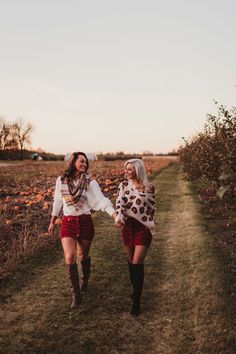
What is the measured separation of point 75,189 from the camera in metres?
5.88

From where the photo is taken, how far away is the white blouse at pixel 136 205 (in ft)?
18.6

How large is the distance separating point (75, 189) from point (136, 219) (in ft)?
3.31

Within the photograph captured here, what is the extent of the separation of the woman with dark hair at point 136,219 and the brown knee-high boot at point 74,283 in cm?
82

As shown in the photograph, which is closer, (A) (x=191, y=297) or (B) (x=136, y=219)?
(B) (x=136, y=219)

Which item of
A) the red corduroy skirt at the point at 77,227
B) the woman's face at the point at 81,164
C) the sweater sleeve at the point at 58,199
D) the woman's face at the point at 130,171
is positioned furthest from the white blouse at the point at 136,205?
the sweater sleeve at the point at 58,199

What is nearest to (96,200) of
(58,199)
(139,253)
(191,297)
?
(58,199)

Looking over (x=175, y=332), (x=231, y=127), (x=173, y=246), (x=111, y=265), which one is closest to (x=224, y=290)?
(x=175, y=332)

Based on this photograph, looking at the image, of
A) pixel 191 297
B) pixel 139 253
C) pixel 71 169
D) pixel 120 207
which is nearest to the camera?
pixel 139 253

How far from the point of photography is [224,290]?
262 inches

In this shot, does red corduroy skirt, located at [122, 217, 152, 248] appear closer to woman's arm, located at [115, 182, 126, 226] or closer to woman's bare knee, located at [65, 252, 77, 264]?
woman's arm, located at [115, 182, 126, 226]

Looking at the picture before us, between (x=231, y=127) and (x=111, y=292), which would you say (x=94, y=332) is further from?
(x=231, y=127)

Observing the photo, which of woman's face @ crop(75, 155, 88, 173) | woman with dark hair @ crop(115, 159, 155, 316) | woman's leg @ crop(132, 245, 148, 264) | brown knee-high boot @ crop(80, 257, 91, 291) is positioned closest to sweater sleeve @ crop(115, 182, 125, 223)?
woman with dark hair @ crop(115, 159, 155, 316)

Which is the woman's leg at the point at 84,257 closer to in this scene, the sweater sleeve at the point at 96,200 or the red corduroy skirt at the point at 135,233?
the sweater sleeve at the point at 96,200

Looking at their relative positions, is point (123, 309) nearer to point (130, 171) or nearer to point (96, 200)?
point (96, 200)
